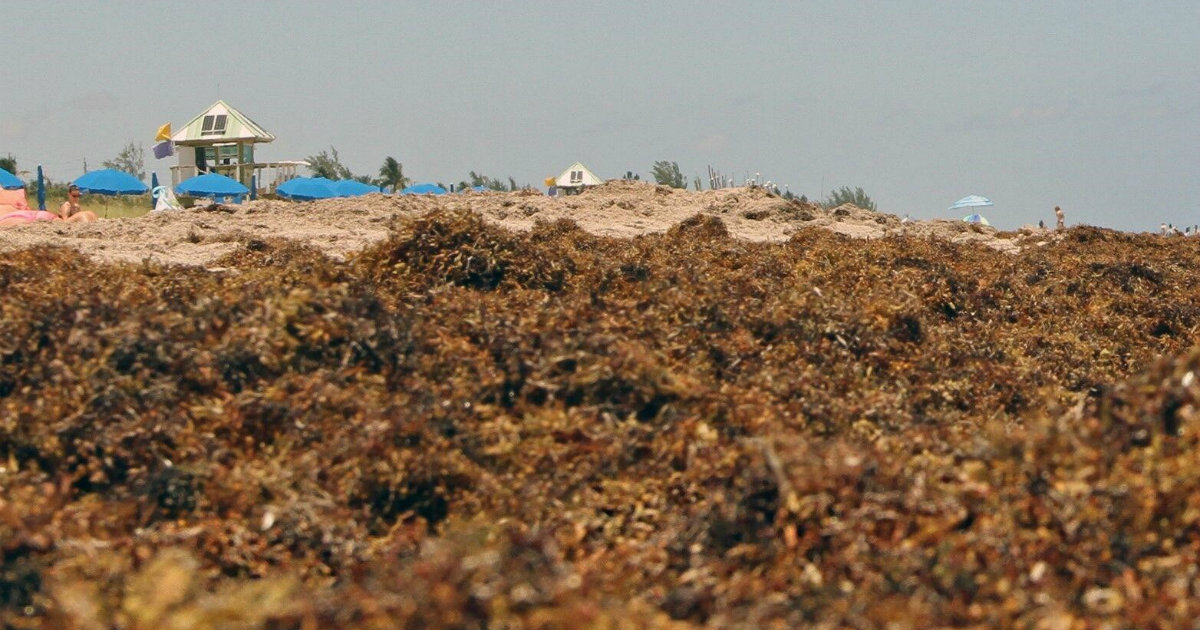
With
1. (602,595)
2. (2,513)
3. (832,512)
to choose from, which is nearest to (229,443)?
(2,513)

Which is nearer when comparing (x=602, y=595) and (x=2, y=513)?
(x=602, y=595)

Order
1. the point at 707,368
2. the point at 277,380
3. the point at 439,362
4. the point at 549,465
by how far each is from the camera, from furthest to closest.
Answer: the point at 707,368, the point at 439,362, the point at 277,380, the point at 549,465

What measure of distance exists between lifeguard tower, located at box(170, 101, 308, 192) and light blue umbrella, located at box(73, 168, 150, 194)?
19.5 ft

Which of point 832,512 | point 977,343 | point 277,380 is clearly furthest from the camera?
point 977,343

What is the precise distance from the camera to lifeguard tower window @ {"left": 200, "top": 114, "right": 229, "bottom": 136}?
1981 inches

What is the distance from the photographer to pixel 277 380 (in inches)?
276

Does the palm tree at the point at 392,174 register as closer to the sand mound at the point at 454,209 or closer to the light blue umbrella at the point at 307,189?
the light blue umbrella at the point at 307,189

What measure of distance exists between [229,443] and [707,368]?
291 cm

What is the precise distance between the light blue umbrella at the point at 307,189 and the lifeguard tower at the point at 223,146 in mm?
5289

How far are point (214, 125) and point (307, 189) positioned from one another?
31.1 ft

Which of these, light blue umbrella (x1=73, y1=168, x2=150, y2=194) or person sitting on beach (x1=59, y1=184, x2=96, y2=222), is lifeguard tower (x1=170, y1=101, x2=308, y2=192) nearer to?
light blue umbrella (x1=73, y1=168, x2=150, y2=194)

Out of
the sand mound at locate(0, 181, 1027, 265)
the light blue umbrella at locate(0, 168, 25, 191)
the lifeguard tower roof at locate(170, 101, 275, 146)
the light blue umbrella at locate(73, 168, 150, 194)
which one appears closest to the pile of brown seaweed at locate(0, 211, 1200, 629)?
the sand mound at locate(0, 181, 1027, 265)

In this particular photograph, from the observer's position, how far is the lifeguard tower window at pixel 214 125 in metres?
50.3

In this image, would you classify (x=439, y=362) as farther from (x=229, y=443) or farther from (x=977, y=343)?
(x=977, y=343)
